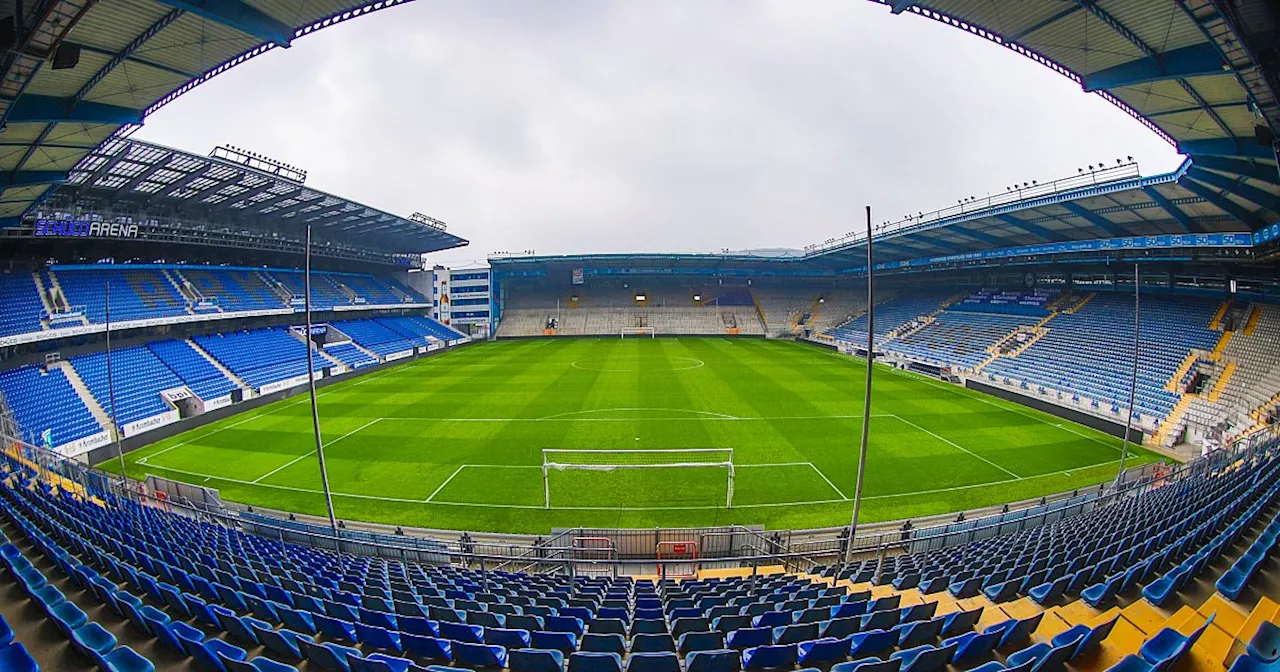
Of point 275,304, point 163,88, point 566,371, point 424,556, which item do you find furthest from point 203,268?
point 424,556

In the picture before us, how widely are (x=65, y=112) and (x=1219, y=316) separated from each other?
165ft

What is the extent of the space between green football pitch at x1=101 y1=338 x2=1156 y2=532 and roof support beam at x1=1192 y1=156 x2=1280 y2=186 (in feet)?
35.7

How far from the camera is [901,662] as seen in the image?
4617 mm

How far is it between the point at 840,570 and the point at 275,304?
Answer: 47.6 m

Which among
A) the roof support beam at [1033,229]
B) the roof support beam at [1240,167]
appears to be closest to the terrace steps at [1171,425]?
the roof support beam at [1240,167]

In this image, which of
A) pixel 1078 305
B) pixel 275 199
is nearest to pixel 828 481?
pixel 1078 305

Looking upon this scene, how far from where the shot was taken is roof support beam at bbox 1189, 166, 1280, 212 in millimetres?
18578

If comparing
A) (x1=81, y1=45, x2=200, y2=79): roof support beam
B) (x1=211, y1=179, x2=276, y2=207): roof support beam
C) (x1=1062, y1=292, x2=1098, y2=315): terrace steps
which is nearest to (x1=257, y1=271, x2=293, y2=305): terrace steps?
(x1=211, y1=179, x2=276, y2=207): roof support beam

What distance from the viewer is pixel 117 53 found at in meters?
11.2

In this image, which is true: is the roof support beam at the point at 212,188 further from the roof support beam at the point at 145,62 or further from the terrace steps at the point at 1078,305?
the terrace steps at the point at 1078,305

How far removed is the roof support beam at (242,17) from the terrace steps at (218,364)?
27993 mm

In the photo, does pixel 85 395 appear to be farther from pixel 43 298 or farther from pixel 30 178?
pixel 30 178

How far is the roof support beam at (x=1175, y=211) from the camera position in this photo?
2291 centimetres

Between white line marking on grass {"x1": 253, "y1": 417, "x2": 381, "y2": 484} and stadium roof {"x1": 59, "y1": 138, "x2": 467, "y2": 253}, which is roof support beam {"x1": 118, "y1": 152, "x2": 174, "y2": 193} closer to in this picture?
stadium roof {"x1": 59, "y1": 138, "x2": 467, "y2": 253}
